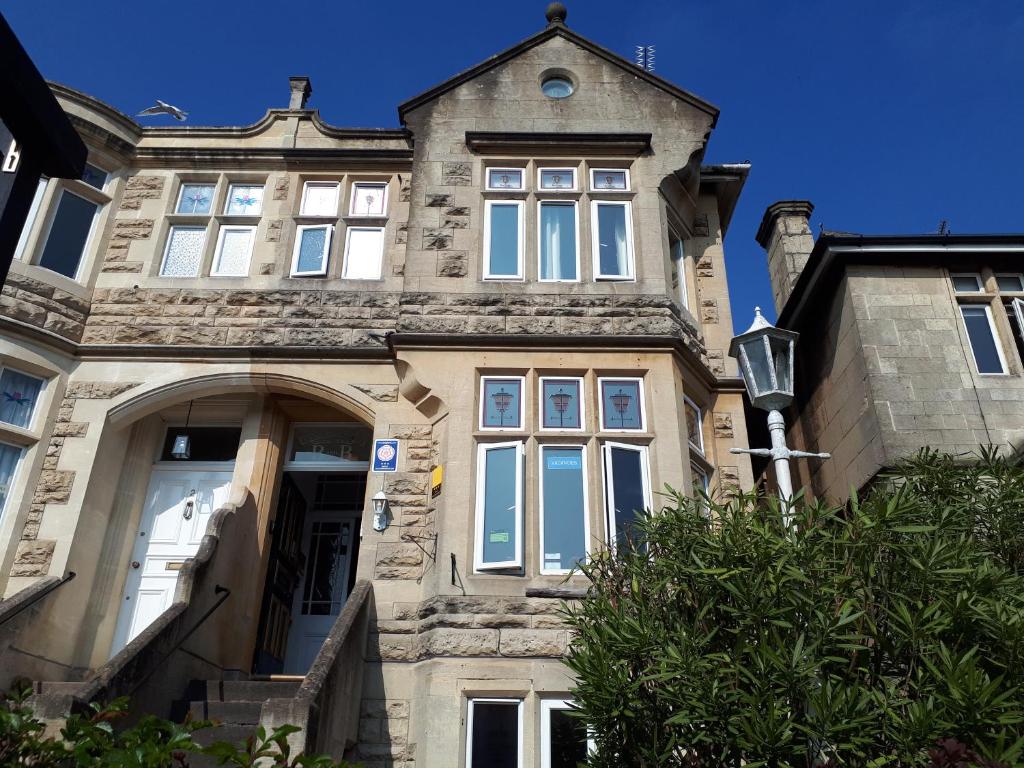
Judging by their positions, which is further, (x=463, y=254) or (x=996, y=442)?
(x=463, y=254)

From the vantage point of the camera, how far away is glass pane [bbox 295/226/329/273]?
40.0ft

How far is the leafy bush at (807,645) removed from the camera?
4.82 meters

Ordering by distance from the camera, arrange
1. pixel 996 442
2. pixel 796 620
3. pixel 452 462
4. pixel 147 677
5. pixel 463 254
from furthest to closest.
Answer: pixel 463 254 → pixel 996 442 → pixel 452 462 → pixel 147 677 → pixel 796 620

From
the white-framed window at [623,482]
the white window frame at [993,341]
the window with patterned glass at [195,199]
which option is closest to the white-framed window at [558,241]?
the white-framed window at [623,482]

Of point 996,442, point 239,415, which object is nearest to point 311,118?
point 239,415

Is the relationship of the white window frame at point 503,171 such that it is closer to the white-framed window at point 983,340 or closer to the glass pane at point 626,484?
the glass pane at point 626,484

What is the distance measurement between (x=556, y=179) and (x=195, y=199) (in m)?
5.20

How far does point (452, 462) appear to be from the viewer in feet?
32.6

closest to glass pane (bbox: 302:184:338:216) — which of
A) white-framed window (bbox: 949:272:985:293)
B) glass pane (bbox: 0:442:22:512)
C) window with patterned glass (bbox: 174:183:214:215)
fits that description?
window with patterned glass (bbox: 174:183:214:215)

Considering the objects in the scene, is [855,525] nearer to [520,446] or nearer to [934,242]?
[520,446]

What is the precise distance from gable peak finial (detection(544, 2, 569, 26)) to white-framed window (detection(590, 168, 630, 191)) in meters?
2.96

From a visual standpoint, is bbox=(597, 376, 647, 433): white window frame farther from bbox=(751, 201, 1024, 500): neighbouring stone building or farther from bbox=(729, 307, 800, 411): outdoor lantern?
bbox=(751, 201, 1024, 500): neighbouring stone building

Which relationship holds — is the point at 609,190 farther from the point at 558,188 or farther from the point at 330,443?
the point at 330,443

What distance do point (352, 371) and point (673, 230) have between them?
4.98 meters
